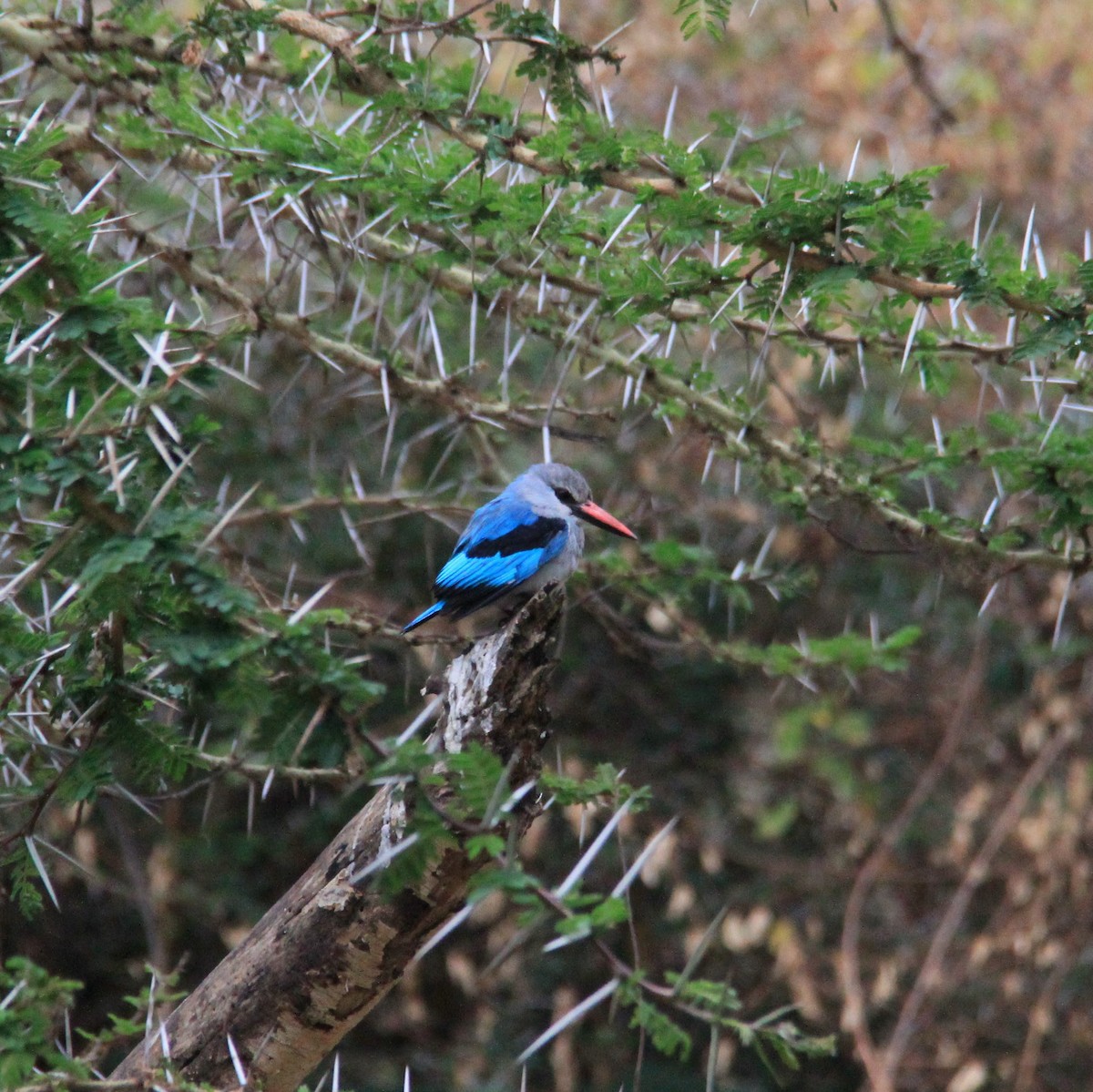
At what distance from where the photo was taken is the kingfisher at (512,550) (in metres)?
4.16

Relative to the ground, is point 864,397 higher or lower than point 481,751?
lower

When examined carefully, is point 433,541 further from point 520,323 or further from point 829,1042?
point 829,1042

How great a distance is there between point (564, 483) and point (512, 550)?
53 centimetres

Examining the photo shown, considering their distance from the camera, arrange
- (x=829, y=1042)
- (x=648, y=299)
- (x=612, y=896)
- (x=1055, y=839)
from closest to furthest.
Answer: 1. (x=612, y=896)
2. (x=829, y=1042)
3. (x=648, y=299)
4. (x=1055, y=839)

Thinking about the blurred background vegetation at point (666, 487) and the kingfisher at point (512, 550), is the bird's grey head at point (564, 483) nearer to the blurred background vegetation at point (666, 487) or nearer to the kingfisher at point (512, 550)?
the kingfisher at point (512, 550)

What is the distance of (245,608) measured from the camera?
214 centimetres

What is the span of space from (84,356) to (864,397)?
16.5ft

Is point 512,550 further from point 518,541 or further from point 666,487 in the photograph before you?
point 666,487

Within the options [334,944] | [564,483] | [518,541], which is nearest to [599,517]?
[564,483]

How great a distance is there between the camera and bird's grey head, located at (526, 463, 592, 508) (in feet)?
15.3

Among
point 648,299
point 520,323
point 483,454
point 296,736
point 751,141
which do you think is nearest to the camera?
point 296,736

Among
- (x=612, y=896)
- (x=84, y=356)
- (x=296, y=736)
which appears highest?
(x=84, y=356)

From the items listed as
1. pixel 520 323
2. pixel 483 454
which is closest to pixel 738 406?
pixel 520 323

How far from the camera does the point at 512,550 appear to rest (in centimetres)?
421
